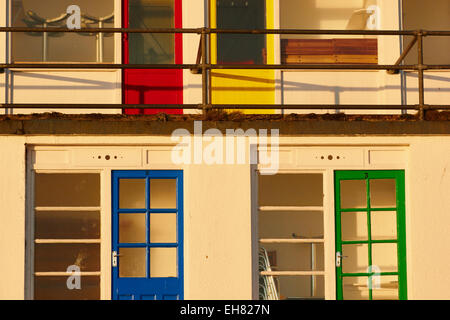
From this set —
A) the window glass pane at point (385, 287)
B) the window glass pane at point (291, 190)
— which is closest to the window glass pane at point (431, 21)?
the window glass pane at point (291, 190)

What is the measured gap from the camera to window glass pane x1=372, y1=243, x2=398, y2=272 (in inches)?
365

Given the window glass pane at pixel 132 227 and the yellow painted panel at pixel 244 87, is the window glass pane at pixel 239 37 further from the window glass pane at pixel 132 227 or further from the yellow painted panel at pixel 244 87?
the window glass pane at pixel 132 227

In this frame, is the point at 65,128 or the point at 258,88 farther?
the point at 258,88

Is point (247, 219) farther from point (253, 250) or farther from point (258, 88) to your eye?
point (258, 88)

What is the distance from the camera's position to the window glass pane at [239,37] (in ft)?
33.9

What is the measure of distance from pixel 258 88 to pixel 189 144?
5.24ft

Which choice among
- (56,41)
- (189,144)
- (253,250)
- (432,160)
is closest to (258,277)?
(253,250)

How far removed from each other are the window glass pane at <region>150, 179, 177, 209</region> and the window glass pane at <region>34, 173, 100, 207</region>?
692 mm

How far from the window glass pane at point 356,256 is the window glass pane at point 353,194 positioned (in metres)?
0.52

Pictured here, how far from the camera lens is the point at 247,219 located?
8852 millimetres

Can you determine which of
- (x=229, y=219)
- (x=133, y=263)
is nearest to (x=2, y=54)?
(x=133, y=263)

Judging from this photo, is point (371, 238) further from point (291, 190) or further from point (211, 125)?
point (211, 125)

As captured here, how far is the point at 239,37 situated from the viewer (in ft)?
34.0

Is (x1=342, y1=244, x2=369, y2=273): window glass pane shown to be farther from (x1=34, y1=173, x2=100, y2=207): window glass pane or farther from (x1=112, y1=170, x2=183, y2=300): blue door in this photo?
(x1=34, y1=173, x2=100, y2=207): window glass pane
